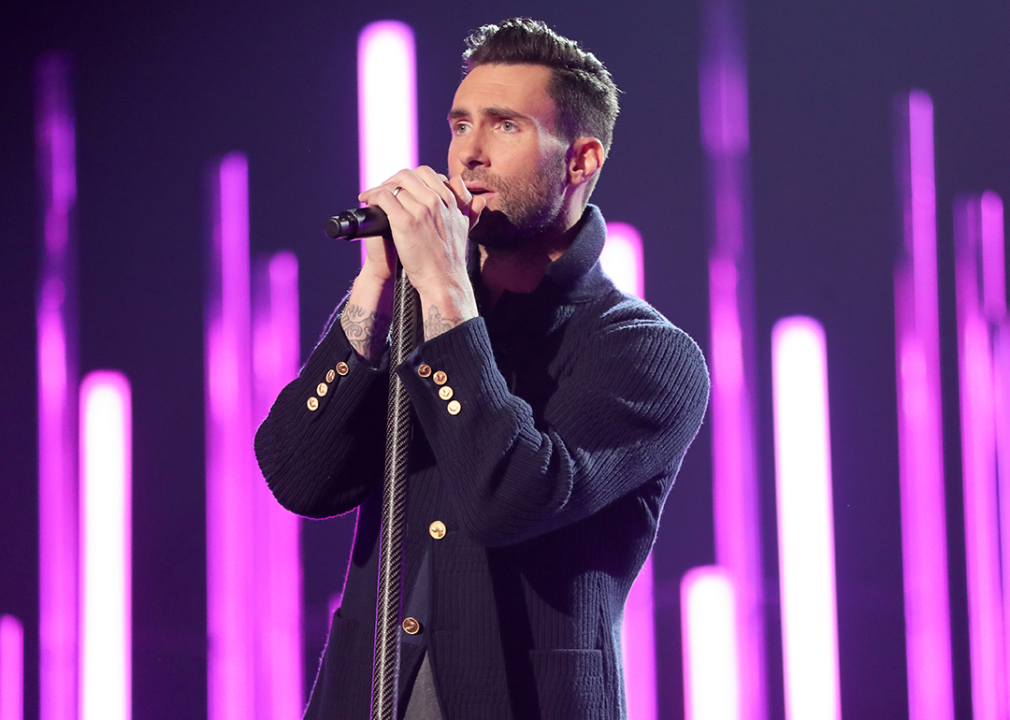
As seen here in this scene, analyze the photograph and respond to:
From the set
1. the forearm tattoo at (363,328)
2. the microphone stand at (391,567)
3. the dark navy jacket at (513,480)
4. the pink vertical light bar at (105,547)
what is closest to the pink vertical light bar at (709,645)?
the dark navy jacket at (513,480)

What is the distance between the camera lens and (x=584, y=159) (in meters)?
1.35

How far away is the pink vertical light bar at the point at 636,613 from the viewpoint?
7.34 ft

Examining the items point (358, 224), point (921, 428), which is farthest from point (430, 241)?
point (921, 428)

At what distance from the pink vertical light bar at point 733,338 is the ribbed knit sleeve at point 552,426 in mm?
1095

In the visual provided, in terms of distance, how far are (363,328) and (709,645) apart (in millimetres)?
1407

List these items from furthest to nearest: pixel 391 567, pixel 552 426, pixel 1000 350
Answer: pixel 1000 350
pixel 552 426
pixel 391 567

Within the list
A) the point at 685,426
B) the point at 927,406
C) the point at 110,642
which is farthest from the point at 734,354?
the point at 110,642

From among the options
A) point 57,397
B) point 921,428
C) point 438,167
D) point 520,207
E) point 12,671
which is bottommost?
point 12,671

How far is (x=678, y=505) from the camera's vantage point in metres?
2.27

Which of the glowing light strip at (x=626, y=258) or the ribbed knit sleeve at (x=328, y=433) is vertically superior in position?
the glowing light strip at (x=626, y=258)

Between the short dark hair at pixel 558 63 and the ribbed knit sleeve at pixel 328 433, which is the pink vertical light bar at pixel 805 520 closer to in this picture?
the short dark hair at pixel 558 63

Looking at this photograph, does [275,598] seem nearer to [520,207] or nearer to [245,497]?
[245,497]

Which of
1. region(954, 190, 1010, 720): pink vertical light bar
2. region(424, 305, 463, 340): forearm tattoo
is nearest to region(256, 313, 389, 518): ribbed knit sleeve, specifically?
region(424, 305, 463, 340): forearm tattoo

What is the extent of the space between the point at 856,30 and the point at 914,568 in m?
1.16
